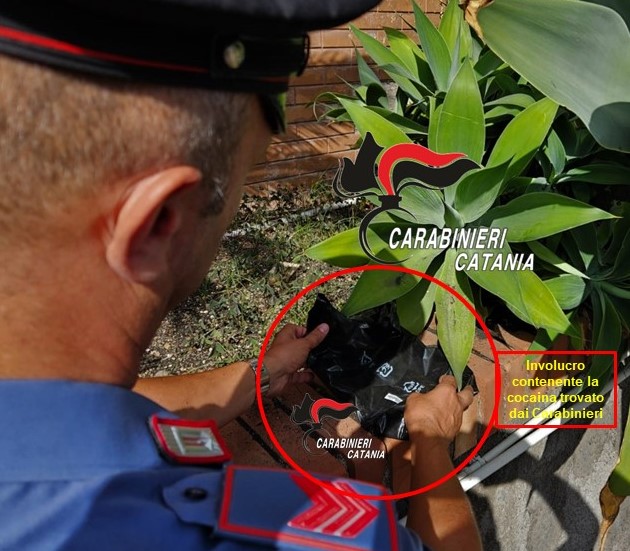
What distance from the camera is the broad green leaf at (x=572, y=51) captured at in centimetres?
122

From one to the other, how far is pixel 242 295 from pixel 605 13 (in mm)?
1421

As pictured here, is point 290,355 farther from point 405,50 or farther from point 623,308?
point 405,50

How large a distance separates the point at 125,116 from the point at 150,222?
0.10 m

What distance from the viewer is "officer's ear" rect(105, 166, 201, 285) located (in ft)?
1.99

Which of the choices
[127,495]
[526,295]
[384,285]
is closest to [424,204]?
[384,285]

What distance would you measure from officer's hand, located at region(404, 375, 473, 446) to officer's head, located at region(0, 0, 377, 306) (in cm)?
74

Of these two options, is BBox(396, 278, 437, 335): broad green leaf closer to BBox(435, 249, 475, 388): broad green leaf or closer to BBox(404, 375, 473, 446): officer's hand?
BBox(435, 249, 475, 388): broad green leaf

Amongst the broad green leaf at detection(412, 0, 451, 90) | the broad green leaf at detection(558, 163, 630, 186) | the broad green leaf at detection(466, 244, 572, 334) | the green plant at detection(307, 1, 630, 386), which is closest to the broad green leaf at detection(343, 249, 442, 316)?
the green plant at detection(307, 1, 630, 386)

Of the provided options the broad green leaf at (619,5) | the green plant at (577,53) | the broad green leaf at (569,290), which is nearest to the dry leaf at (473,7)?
the green plant at (577,53)

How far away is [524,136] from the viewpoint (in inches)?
55.4

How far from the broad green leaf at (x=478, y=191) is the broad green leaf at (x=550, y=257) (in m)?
0.21

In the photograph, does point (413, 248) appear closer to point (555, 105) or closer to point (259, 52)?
point (555, 105)

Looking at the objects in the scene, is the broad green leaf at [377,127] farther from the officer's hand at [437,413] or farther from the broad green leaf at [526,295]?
the officer's hand at [437,413]

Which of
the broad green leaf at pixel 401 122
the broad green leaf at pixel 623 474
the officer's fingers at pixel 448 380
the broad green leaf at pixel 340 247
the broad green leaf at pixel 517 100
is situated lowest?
the broad green leaf at pixel 623 474
